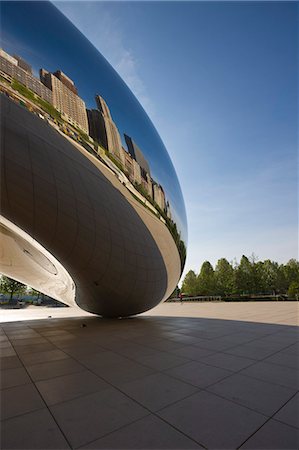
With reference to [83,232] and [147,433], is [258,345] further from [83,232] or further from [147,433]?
[83,232]

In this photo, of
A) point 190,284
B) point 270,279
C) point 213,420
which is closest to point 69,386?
point 213,420

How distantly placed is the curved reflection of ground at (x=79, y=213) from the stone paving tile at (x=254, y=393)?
460cm

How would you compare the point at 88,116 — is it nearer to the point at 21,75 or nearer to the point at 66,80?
the point at 66,80

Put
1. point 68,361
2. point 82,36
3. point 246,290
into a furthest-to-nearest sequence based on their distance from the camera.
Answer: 1. point 246,290
2. point 82,36
3. point 68,361

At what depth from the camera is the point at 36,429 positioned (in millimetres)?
2367

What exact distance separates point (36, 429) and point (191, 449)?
1435 mm

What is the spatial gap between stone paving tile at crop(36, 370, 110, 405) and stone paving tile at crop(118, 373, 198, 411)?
385 millimetres

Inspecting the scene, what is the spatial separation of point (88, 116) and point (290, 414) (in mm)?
6284

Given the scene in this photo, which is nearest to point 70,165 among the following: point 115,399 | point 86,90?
point 86,90

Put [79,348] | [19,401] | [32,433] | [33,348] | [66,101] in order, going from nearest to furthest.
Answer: [32,433] → [19,401] → [66,101] → [79,348] → [33,348]

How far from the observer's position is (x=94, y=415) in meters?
2.60

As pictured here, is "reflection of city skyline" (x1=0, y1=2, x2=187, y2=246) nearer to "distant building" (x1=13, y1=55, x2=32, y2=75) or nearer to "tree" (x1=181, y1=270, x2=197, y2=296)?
"distant building" (x1=13, y1=55, x2=32, y2=75)

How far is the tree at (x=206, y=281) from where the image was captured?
55.1m

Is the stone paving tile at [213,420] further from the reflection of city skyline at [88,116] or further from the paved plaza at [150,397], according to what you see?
the reflection of city skyline at [88,116]
